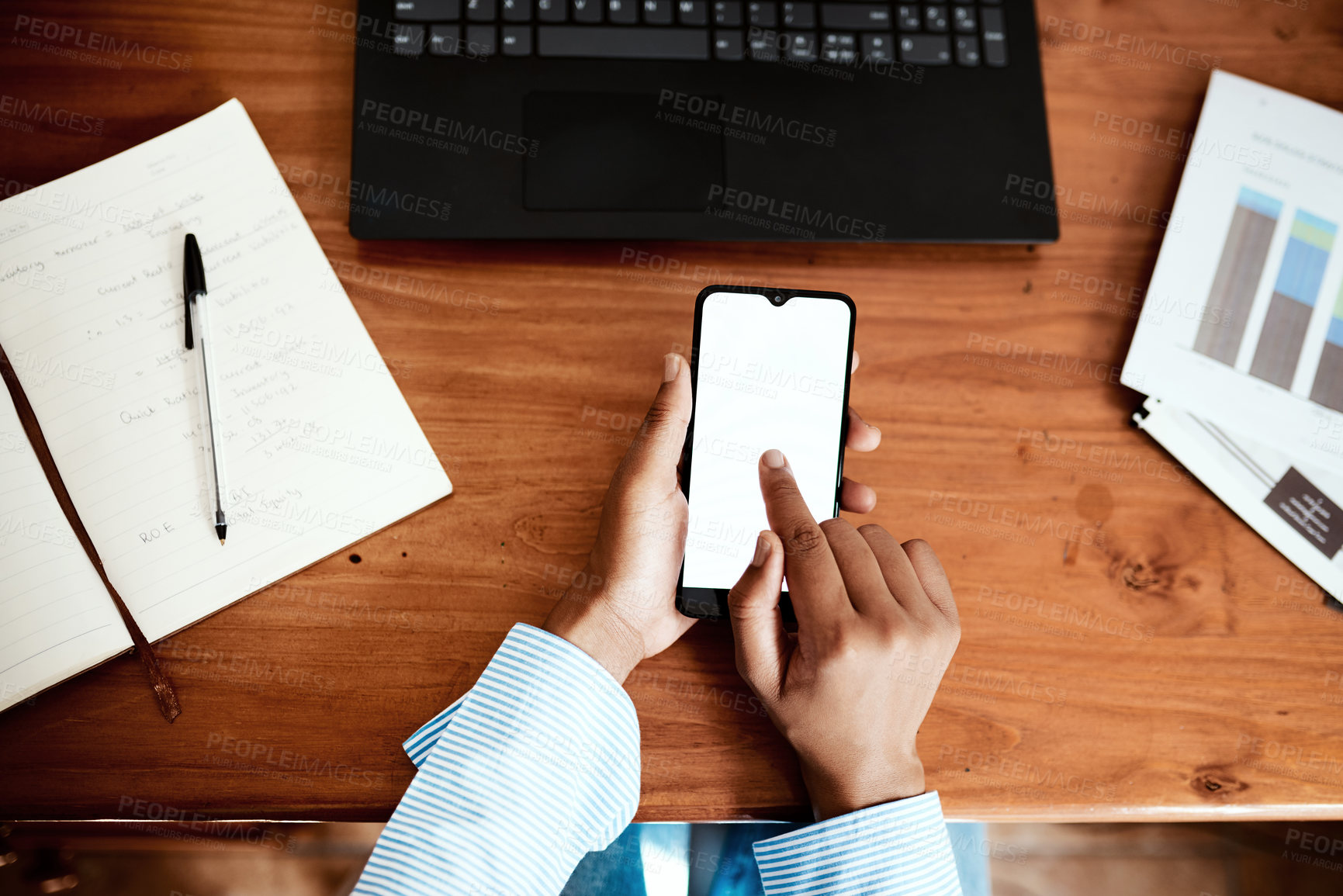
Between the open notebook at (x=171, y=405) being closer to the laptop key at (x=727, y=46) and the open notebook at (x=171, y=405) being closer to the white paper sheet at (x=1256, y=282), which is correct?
the laptop key at (x=727, y=46)

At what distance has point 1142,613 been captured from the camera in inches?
19.0

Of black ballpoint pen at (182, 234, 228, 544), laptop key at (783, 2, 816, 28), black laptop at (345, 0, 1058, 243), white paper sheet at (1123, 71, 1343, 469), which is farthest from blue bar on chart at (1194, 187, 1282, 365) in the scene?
black ballpoint pen at (182, 234, 228, 544)

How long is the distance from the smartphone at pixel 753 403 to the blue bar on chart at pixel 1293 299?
32 cm

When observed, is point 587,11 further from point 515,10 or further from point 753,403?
point 753,403

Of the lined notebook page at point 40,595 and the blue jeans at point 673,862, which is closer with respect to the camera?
the lined notebook page at point 40,595

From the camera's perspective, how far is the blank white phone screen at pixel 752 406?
463 mm

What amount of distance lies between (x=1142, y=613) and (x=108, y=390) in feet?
2.27

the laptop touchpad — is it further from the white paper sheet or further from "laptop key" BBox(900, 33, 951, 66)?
the white paper sheet

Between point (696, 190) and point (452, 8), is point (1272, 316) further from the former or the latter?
point (452, 8)

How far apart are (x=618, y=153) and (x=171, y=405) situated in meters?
0.34

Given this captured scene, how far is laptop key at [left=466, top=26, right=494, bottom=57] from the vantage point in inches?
19.7

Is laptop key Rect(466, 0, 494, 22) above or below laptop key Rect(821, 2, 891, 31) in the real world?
below

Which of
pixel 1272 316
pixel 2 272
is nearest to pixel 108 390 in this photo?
pixel 2 272

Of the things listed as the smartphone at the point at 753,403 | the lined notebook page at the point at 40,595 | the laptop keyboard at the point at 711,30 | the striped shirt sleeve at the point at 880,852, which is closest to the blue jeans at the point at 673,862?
the striped shirt sleeve at the point at 880,852
